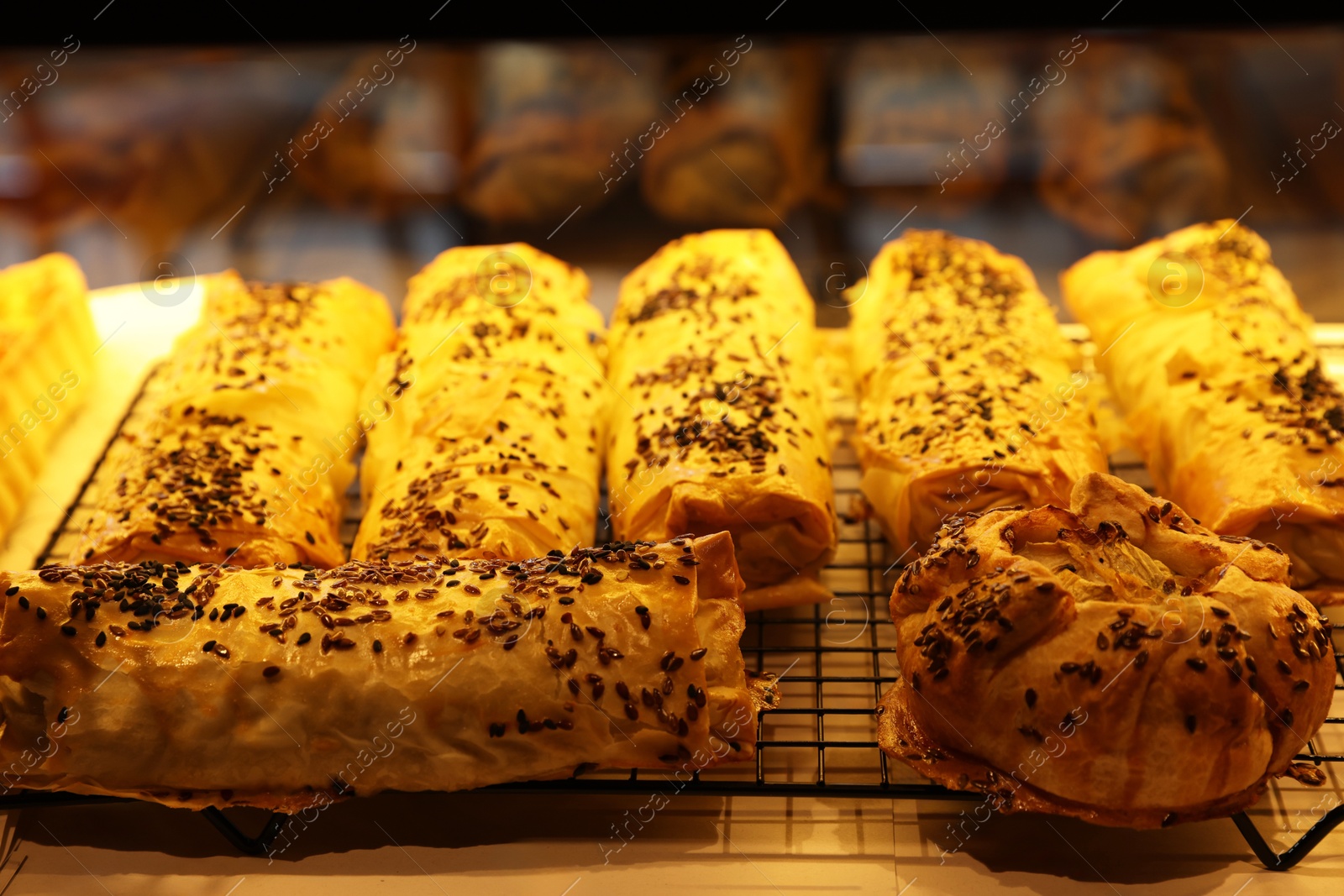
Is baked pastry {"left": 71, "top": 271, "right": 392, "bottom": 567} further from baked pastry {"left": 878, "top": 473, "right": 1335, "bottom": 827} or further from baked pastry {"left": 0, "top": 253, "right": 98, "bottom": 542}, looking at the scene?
baked pastry {"left": 878, "top": 473, "right": 1335, "bottom": 827}

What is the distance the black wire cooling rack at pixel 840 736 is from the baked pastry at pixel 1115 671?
20cm

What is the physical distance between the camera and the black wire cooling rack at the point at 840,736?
3.29 meters

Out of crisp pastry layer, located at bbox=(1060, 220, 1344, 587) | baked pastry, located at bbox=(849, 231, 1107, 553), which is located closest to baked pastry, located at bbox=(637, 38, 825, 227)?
baked pastry, located at bbox=(849, 231, 1107, 553)

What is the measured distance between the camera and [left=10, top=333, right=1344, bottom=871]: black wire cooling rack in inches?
130

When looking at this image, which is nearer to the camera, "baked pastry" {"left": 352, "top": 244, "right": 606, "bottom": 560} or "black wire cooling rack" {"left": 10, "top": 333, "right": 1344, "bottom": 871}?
"black wire cooling rack" {"left": 10, "top": 333, "right": 1344, "bottom": 871}

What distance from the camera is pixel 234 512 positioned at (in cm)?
408

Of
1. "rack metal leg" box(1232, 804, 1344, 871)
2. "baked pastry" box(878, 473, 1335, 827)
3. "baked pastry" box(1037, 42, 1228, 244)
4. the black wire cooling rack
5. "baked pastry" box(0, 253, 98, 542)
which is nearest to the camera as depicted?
"baked pastry" box(878, 473, 1335, 827)

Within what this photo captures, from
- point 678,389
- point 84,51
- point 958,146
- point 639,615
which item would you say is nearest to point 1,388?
point 84,51

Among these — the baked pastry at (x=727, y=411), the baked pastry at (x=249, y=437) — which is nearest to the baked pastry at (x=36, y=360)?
the baked pastry at (x=249, y=437)

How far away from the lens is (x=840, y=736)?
3.73 meters

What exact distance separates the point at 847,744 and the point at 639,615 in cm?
78

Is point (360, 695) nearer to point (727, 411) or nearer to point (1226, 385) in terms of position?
point (727, 411)

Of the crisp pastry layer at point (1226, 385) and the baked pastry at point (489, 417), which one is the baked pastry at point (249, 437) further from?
the crisp pastry layer at point (1226, 385)

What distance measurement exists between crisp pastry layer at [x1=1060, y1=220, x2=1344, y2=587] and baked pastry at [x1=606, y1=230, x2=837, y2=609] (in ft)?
4.34
